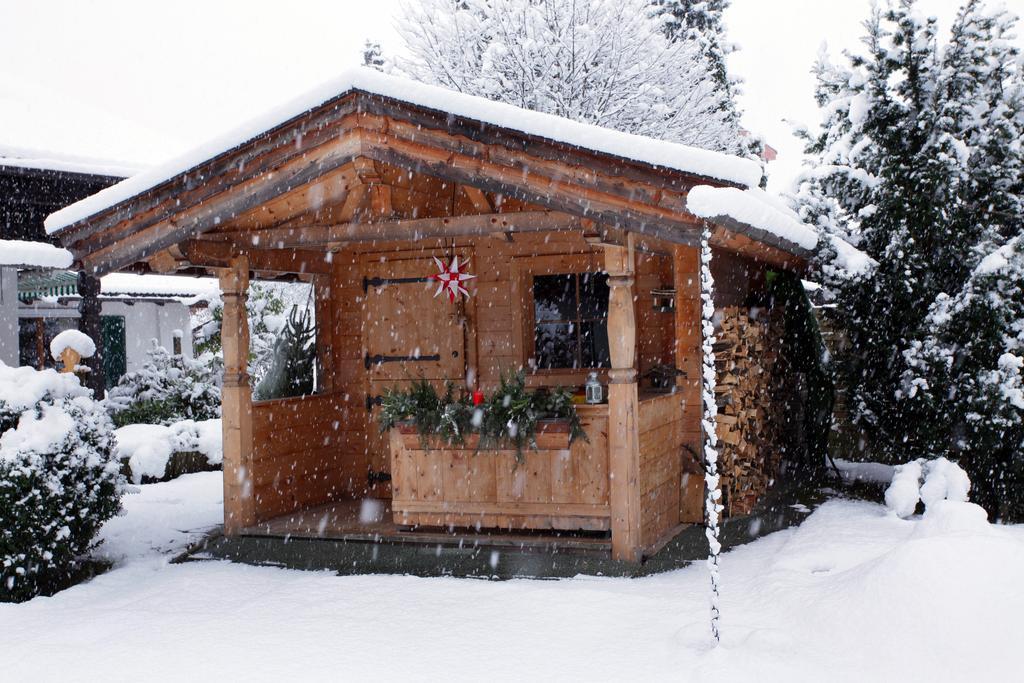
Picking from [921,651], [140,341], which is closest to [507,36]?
[140,341]

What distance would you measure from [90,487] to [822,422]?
750 centimetres

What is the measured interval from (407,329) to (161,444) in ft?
15.0

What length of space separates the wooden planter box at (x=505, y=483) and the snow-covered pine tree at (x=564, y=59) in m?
12.3

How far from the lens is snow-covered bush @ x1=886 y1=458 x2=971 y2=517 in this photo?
737 centimetres

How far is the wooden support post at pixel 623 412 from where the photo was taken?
632cm

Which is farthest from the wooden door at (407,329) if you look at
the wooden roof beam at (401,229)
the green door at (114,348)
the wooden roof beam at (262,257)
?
the green door at (114,348)

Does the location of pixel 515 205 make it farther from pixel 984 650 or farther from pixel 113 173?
pixel 113 173

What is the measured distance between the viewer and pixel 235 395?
7.69 meters

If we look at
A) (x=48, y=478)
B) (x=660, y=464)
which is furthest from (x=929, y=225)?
(x=48, y=478)

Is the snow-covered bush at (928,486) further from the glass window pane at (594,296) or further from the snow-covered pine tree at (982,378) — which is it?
the glass window pane at (594,296)

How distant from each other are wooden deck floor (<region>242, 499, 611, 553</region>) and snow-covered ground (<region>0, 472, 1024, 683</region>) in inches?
18.1

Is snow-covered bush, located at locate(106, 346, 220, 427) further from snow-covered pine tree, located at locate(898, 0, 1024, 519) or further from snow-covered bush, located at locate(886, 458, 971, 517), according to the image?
snow-covered pine tree, located at locate(898, 0, 1024, 519)

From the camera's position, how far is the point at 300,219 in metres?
8.04

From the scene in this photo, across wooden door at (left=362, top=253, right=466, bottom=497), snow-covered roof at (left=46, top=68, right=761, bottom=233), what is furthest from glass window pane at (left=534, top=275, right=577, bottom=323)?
snow-covered roof at (left=46, top=68, right=761, bottom=233)
